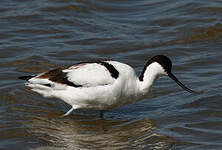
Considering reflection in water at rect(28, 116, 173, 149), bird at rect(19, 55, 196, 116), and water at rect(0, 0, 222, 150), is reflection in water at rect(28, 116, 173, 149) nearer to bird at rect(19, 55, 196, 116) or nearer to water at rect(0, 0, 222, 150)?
water at rect(0, 0, 222, 150)

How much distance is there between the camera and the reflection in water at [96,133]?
7.35 metres

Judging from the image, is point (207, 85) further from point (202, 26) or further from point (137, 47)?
point (202, 26)

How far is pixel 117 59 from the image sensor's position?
427 inches

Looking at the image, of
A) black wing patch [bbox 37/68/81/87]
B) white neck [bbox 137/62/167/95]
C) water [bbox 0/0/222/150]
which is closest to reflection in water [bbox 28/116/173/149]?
water [bbox 0/0/222/150]

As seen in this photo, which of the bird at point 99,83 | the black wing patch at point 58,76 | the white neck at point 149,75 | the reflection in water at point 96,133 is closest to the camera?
the reflection in water at point 96,133

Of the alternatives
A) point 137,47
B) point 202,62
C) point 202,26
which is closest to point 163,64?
point 202,62

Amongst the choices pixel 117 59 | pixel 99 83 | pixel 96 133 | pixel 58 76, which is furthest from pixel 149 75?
pixel 117 59

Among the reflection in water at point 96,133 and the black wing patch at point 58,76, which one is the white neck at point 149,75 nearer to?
the reflection in water at point 96,133

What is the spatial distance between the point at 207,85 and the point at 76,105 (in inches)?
93.7

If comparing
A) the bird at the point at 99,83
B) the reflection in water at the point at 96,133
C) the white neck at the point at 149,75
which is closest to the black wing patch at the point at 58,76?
the bird at the point at 99,83

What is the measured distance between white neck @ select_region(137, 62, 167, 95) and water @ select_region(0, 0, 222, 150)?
18.2 inches

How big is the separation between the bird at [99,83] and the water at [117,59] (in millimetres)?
369

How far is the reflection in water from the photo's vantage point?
735 cm

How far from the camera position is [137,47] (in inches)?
448
